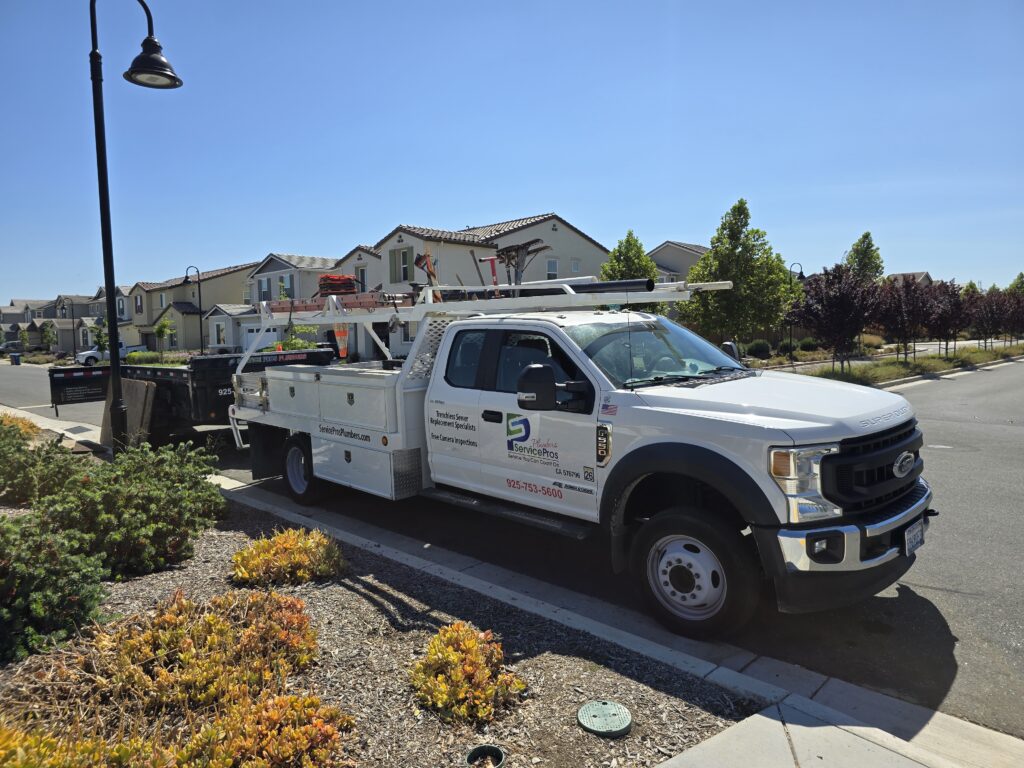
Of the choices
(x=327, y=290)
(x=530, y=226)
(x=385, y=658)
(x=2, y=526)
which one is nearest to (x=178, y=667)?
(x=385, y=658)

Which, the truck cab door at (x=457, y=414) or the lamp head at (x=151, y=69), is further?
the lamp head at (x=151, y=69)

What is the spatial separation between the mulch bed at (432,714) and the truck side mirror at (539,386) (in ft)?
4.50

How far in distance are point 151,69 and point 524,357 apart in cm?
579

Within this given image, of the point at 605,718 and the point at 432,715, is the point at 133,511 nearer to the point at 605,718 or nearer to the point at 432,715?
the point at 432,715

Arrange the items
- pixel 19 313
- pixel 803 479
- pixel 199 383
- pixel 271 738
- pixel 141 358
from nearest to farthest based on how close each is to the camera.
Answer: pixel 271 738 < pixel 803 479 < pixel 199 383 < pixel 141 358 < pixel 19 313

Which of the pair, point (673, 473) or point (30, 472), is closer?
point (673, 473)

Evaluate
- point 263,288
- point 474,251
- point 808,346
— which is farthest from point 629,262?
point 263,288

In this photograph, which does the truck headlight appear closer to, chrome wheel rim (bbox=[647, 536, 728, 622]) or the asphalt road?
chrome wheel rim (bbox=[647, 536, 728, 622])

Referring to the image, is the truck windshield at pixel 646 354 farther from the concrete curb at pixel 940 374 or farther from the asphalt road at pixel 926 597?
the concrete curb at pixel 940 374

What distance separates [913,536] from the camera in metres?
4.18

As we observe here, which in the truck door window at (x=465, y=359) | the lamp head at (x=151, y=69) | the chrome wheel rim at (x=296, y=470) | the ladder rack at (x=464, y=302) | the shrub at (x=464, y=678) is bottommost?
the shrub at (x=464, y=678)

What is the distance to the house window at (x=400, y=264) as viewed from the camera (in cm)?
3338

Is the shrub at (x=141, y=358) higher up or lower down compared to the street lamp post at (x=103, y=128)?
lower down

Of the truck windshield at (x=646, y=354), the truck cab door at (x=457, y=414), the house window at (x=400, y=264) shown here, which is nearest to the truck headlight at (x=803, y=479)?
the truck windshield at (x=646, y=354)
